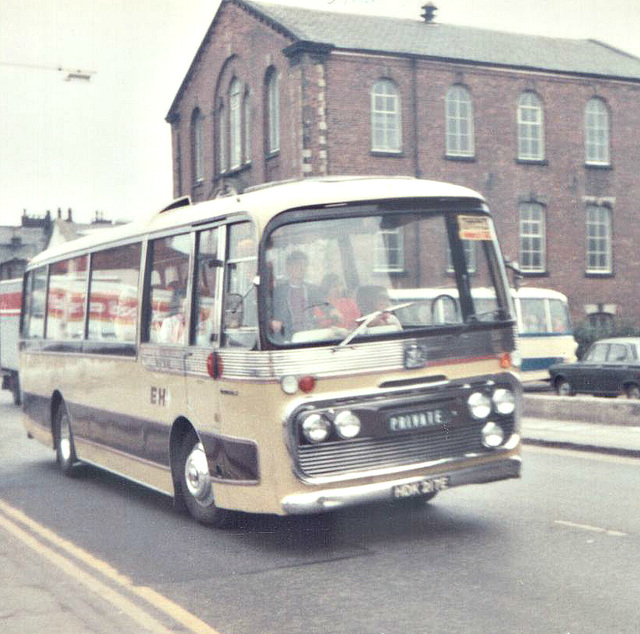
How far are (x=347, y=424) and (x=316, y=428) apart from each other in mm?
229

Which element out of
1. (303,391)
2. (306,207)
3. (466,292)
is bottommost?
(303,391)

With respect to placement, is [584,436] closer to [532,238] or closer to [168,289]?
[168,289]

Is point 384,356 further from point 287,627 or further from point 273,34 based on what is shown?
point 273,34

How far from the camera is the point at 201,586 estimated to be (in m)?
7.43

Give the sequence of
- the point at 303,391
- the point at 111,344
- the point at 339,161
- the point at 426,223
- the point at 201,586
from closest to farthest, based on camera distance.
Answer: the point at 201,586
the point at 303,391
the point at 426,223
the point at 111,344
the point at 339,161

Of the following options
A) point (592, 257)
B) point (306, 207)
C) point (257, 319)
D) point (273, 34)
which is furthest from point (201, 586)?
point (592, 257)

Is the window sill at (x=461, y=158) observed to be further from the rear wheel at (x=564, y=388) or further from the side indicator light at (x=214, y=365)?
the side indicator light at (x=214, y=365)

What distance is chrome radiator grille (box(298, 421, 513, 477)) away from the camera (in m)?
8.12

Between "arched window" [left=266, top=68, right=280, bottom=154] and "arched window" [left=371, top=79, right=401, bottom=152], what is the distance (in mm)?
3351

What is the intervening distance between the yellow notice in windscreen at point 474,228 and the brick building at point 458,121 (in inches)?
1134

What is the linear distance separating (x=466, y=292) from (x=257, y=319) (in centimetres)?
176

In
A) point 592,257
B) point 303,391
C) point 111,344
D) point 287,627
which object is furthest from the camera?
point 592,257

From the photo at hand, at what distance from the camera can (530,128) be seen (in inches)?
1663

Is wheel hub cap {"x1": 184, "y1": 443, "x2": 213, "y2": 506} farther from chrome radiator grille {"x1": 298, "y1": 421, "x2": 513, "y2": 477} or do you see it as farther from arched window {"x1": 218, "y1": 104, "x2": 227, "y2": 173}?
arched window {"x1": 218, "y1": 104, "x2": 227, "y2": 173}
